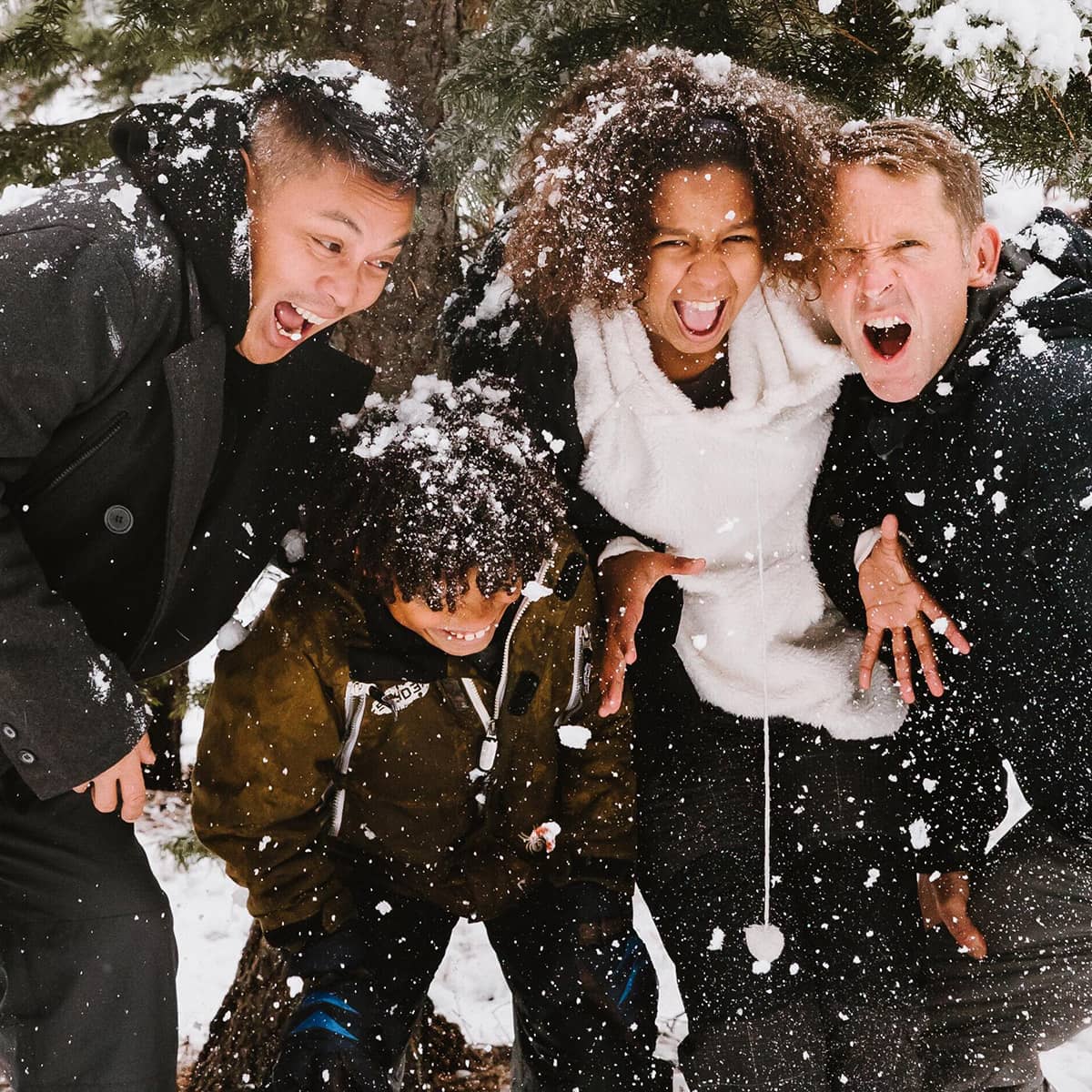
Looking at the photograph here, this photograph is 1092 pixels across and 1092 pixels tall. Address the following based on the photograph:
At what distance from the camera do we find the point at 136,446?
2141mm

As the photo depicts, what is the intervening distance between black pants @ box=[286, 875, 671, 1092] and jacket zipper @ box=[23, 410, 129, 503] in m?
1.21

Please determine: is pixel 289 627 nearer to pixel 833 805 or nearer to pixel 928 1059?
pixel 833 805

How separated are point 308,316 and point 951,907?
214cm

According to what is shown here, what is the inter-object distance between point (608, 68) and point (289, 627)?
1.45 meters

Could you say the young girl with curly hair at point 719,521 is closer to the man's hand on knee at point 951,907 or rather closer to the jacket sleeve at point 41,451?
the man's hand on knee at point 951,907

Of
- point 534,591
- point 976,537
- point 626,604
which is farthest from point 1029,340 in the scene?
point 534,591

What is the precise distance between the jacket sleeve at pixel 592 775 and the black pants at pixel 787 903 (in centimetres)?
14

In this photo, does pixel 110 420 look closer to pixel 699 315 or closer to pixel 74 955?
pixel 74 955

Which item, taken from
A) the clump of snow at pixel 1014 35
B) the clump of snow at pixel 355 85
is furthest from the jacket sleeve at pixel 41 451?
the clump of snow at pixel 1014 35

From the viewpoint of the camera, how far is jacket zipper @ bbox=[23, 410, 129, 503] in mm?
2076

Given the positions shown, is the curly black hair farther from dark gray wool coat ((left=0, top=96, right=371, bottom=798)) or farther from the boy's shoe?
the boy's shoe

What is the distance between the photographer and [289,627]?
2445 mm

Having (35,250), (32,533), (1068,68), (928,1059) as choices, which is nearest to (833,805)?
(928,1059)

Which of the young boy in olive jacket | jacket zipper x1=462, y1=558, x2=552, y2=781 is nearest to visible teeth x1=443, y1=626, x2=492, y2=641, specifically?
the young boy in olive jacket
